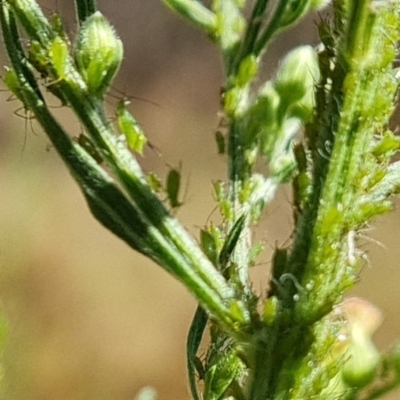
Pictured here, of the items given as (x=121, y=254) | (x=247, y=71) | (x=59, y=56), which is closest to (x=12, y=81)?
(x=59, y=56)

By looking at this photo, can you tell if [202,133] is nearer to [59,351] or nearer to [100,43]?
[59,351]

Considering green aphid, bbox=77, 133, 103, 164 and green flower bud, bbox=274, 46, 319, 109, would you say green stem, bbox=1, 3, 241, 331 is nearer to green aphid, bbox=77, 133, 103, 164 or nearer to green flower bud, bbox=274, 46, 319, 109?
green aphid, bbox=77, 133, 103, 164

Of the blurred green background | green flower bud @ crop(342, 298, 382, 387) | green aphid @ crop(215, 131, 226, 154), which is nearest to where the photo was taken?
green flower bud @ crop(342, 298, 382, 387)

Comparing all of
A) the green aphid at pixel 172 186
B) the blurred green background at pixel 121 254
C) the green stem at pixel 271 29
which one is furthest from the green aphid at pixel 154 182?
the blurred green background at pixel 121 254

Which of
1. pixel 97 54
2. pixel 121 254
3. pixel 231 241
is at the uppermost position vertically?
pixel 97 54

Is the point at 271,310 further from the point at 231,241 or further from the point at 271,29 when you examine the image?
the point at 271,29

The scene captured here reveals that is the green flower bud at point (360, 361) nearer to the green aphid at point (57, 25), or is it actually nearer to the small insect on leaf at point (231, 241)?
the small insect on leaf at point (231, 241)

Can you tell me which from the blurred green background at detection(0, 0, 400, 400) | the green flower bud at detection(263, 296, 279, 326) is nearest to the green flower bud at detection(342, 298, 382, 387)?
the green flower bud at detection(263, 296, 279, 326)
